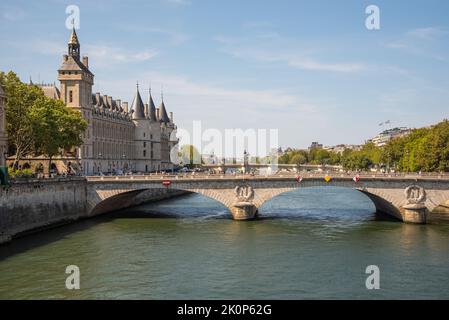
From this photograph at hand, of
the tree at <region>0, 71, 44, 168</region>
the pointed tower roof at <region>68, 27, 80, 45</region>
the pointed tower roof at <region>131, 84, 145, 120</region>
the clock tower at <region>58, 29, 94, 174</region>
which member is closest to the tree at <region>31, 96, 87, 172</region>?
the tree at <region>0, 71, 44, 168</region>

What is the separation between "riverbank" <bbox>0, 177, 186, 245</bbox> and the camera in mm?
44438

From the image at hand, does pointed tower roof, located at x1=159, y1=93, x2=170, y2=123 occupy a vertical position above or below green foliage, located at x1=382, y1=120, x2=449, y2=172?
above

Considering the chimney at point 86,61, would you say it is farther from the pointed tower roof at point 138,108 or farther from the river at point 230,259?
the river at point 230,259

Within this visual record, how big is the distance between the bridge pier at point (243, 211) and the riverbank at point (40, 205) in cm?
1610

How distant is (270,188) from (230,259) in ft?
68.0

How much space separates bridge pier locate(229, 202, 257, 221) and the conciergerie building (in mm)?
37945

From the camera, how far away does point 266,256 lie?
38.2m

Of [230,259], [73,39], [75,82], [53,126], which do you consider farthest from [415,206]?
[73,39]

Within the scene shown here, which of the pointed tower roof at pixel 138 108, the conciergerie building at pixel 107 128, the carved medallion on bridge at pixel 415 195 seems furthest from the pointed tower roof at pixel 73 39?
the carved medallion on bridge at pixel 415 195

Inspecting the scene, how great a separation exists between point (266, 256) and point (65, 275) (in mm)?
13751

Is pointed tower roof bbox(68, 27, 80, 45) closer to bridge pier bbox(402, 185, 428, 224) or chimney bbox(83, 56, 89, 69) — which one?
chimney bbox(83, 56, 89, 69)

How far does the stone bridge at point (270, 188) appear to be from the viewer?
55.4 metres

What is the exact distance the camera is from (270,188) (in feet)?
187

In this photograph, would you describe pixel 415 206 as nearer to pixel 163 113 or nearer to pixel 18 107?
pixel 18 107
